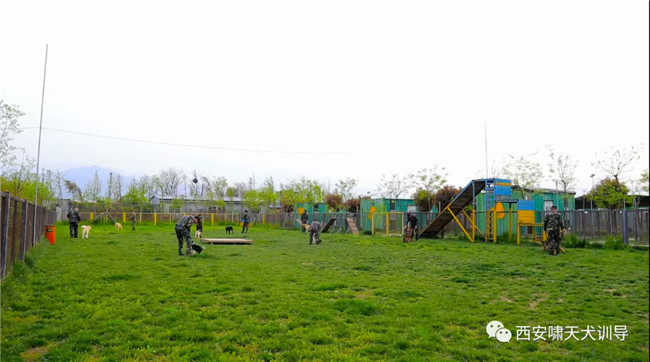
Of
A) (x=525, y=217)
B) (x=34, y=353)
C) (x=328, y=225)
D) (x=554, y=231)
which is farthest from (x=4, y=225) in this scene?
(x=328, y=225)

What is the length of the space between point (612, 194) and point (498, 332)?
89.3ft

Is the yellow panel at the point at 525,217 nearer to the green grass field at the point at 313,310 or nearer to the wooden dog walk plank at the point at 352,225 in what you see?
the green grass field at the point at 313,310

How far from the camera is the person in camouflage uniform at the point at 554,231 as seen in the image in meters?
16.0

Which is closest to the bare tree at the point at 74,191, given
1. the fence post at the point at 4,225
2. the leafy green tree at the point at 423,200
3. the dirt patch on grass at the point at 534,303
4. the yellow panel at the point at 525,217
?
the leafy green tree at the point at 423,200

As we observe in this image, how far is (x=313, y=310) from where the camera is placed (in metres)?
7.27

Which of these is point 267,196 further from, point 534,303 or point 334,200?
point 534,303

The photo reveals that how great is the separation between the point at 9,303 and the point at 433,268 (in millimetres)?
9323

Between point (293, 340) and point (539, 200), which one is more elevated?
point (539, 200)

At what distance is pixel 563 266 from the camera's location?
12.8 meters

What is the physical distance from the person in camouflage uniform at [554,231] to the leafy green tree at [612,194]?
15492mm

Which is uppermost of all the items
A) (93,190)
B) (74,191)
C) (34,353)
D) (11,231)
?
(74,191)

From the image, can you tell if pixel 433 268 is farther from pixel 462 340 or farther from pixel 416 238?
pixel 416 238

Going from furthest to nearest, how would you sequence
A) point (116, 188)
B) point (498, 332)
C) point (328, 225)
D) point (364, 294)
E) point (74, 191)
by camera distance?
point (116, 188) → point (74, 191) → point (328, 225) → point (364, 294) → point (498, 332)

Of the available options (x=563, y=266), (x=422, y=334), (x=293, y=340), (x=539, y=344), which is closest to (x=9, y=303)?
(x=293, y=340)
